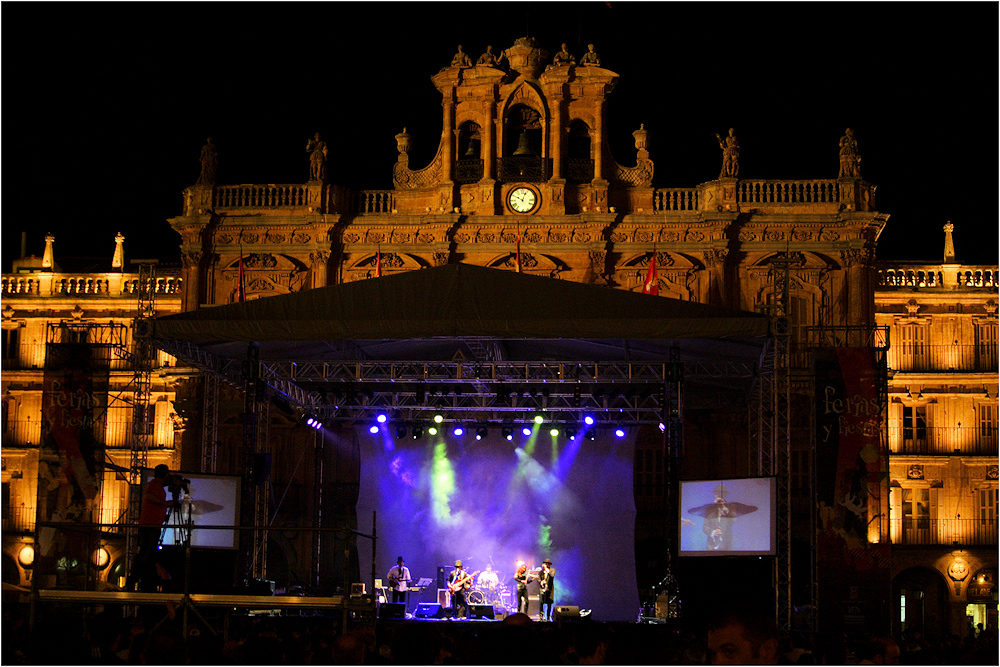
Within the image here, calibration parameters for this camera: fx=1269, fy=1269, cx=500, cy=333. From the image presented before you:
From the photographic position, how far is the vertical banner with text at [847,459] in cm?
2227

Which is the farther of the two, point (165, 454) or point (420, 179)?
point (165, 454)

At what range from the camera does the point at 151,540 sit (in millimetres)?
15062

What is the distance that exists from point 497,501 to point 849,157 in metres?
12.5

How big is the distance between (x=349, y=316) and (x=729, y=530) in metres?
6.81

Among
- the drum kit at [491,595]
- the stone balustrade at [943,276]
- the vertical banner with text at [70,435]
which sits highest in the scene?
the stone balustrade at [943,276]

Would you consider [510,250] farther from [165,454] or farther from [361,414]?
[165,454]

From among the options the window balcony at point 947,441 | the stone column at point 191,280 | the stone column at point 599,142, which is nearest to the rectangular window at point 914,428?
the window balcony at point 947,441

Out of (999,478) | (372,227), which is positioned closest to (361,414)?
(372,227)

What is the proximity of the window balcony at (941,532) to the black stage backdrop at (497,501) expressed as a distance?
1165 centimetres

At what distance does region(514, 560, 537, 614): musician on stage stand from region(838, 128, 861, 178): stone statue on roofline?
12.9 m

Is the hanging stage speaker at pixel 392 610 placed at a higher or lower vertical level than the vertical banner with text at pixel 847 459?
lower

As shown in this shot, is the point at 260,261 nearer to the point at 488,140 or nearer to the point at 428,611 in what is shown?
the point at 488,140

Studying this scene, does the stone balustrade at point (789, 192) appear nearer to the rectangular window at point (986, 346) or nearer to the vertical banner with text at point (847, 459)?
the rectangular window at point (986, 346)

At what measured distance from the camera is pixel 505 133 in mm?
32531
